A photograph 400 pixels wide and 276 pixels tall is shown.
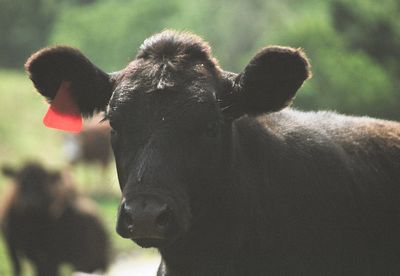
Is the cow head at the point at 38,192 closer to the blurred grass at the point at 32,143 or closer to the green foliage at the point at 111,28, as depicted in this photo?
the blurred grass at the point at 32,143

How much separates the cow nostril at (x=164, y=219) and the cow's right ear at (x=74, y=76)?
115 centimetres

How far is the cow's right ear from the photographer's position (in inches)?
219

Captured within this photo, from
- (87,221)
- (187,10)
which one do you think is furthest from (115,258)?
(187,10)

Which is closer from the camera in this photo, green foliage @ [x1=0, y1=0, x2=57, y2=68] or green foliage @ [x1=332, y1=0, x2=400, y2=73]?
green foliage @ [x1=332, y1=0, x2=400, y2=73]

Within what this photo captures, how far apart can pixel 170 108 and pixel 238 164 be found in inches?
22.2

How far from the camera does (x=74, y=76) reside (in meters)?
5.62

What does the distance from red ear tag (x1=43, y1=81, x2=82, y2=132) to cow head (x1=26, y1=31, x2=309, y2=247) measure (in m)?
0.04

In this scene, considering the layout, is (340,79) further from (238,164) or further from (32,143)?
(238,164)

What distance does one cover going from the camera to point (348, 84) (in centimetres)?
2641

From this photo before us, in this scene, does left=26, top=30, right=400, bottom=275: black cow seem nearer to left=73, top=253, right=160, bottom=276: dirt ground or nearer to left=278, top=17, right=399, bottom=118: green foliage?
left=73, top=253, right=160, bottom=276: dirt ground

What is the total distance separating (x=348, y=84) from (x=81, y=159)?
791 centimetres

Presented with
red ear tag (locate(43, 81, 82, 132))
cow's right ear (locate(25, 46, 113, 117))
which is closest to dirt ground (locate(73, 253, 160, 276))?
red ear tag (locate(43, 81, 82, 132))

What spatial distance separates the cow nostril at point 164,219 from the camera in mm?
4645

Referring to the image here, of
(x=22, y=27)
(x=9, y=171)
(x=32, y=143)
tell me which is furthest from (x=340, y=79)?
(x=22, y=27)
